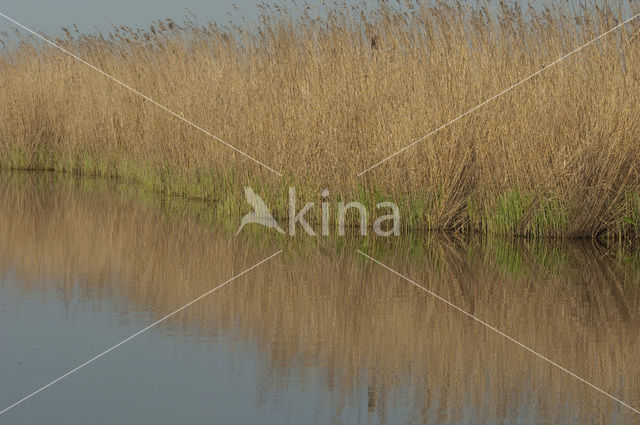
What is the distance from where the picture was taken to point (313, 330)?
4922 mm

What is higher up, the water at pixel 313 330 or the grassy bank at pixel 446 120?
the grassy bank at pixel 446 120

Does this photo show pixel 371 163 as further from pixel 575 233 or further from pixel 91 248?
pixel 91 248

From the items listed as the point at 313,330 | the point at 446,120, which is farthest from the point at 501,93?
the point at 313,330

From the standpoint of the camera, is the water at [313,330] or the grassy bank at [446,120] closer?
the water at [313,330]

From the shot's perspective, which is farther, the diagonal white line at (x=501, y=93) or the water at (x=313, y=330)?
the diagonal white line at (x=501, y=93)

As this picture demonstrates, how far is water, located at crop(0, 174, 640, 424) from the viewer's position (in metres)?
3.72

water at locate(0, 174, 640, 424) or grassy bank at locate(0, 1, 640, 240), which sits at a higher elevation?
grassy bank at locate(0, 1, 640, 240)

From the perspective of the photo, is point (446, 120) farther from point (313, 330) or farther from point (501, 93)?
point (313, 330)

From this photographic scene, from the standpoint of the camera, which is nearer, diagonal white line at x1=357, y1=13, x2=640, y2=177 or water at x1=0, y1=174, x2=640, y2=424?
water at x1=0, y1=174, x2=640, y2=424

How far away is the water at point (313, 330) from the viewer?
3717mm

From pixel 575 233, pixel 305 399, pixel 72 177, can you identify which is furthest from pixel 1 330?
pixel 72 177

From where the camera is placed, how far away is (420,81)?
9000 millimetres

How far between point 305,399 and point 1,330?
196 cm

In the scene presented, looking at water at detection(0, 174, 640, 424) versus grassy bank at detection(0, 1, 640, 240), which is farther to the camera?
grassy bank at detection(0, 1, 640, 240)
